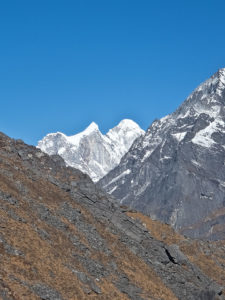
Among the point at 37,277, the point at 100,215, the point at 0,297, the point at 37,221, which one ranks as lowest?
the point at 0,297

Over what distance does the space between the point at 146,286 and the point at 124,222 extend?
1240 cm

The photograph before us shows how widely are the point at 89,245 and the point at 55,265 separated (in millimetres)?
8726

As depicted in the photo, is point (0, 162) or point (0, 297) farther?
point (0, 162)

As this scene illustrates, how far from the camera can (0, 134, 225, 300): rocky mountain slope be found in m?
31.8

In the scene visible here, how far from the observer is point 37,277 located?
3088cm

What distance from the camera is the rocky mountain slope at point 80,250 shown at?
31828 millimetres

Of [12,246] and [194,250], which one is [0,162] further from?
[194,250]

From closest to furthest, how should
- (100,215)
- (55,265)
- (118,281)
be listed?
(55,265), (118,281), (100,215)

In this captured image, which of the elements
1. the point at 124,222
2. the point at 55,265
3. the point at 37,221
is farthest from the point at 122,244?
the point at 55,265

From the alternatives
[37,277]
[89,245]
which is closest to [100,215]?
[89,245]

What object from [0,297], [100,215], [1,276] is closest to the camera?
[0,297]

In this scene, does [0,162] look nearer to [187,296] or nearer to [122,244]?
[122,244]

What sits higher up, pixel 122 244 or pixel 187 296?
pixel 122 244

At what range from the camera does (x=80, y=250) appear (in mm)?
40312
